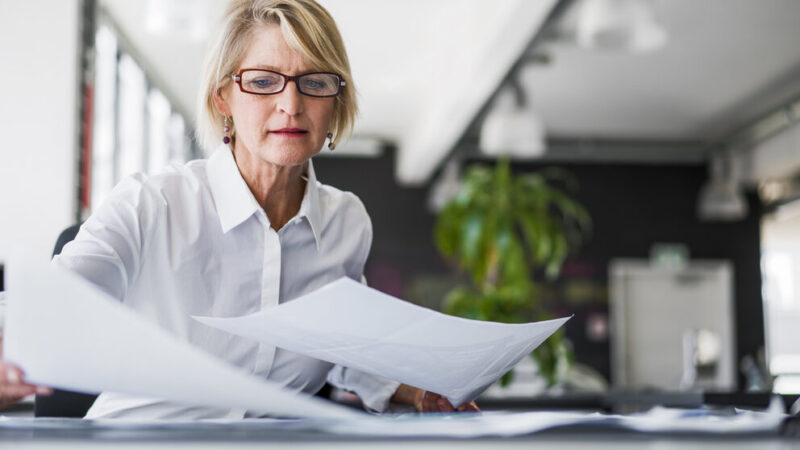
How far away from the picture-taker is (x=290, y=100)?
947 mm

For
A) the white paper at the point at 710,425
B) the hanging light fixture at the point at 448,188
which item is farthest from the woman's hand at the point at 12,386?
the hanging light fixture at the point at 448,188

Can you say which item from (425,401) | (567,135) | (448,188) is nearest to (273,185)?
(425,401)

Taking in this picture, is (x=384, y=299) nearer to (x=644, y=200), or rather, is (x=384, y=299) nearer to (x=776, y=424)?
(x=776, y=424)

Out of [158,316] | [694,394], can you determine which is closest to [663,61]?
[694,394]

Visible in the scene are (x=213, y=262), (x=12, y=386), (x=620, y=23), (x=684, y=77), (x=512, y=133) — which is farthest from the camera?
(x=684, y=77)

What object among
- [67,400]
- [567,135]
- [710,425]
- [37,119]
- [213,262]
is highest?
[567,135]

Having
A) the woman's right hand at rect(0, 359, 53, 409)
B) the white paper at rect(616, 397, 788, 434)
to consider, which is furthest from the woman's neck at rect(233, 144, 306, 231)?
the white paper at rect(616, 397, 788, 434)

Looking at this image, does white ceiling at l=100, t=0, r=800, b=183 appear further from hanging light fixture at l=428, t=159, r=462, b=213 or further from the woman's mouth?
the woman's mouth

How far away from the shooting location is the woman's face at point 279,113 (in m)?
0.96

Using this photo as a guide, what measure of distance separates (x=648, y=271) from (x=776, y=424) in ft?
32.7

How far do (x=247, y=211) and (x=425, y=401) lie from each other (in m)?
0.33

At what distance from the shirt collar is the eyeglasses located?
0.42 ft

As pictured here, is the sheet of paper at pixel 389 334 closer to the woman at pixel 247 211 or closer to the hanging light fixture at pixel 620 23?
the woman at pixel 247 211

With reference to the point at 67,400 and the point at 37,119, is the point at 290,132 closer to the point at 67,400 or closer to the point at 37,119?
the point at 67,400
